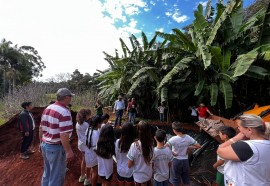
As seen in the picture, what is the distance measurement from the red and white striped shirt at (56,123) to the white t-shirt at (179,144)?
5.47ft

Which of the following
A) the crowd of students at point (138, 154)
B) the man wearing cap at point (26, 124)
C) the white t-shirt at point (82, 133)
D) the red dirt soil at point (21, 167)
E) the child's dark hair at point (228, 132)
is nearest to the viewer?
the child's dark hair at point (228, 132)

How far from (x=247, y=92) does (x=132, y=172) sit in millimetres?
8955

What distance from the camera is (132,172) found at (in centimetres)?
297

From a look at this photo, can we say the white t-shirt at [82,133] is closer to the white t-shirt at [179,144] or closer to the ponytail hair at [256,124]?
the white t-shirt at [179,144]

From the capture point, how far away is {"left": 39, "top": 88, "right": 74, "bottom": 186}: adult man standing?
281cm

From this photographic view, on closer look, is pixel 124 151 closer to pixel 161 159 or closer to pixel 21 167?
pixel 161 159

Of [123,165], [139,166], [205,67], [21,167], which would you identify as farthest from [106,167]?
[205,67]

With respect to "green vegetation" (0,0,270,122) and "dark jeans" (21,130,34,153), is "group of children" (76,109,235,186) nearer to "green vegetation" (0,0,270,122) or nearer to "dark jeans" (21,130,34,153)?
"dark jeans" (21,130,34,153)

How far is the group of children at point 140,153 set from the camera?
274 centimetres

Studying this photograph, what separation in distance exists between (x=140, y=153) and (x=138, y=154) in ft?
0.11

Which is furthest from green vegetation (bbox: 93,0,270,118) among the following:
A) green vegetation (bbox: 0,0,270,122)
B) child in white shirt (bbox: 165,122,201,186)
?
child in white shirt (bbox: 165,122,201,186)

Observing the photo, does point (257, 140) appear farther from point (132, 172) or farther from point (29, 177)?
point (29, 177)

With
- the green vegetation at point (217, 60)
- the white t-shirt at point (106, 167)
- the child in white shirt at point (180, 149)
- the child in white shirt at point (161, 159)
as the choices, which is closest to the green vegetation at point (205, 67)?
the green vegetation at point (217, 60)

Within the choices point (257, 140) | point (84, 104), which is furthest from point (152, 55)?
point (257, 140)
